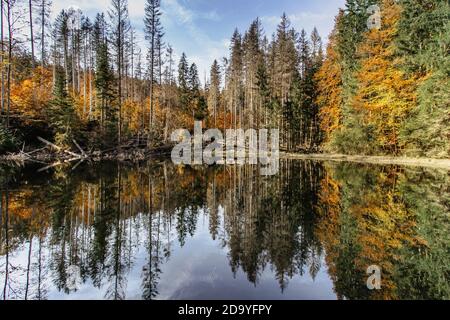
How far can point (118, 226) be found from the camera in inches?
279

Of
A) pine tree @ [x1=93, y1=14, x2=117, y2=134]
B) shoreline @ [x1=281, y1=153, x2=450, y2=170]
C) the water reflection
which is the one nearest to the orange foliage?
pine tree @ [x1=93, y1=14, x2=117, y2=134]

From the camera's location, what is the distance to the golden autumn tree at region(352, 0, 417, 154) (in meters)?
26.2

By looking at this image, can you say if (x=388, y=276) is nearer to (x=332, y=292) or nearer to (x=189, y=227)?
(x=332, y=292)

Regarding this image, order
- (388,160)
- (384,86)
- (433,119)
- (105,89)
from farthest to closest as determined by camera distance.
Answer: (105,89) → (384,86) → (388,160) → (433,119)

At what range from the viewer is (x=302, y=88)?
137 ft

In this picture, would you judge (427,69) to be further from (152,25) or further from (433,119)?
(152,25)

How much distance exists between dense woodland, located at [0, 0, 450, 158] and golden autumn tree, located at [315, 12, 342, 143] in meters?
0.14

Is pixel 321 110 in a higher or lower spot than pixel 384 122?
higher

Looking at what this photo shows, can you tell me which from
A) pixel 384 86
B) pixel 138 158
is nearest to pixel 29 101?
pixel 138 158

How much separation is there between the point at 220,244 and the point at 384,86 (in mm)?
26906

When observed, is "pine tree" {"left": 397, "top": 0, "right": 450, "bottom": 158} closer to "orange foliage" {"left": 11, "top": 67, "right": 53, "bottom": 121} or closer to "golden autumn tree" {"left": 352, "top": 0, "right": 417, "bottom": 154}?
"golden autumn tree" {"left": 352, "top": 0, "right": 417, "bottom": 154}

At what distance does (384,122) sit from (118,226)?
92.0 feet

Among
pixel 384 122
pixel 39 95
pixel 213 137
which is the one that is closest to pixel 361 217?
pixel 384 122

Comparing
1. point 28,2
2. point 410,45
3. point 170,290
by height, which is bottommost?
point 170,290
